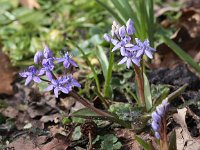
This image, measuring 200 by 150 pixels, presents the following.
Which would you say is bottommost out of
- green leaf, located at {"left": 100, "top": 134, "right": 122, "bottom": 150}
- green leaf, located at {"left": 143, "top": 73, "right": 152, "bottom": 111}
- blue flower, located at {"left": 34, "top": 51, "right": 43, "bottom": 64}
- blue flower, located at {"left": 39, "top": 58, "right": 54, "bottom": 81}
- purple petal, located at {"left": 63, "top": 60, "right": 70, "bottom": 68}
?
green leaf, located at {"left": 100, "top": 134, "right": 122, "bottom": 150}

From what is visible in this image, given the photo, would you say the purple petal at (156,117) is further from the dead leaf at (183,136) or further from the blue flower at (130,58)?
the dead leaf at (183,136)

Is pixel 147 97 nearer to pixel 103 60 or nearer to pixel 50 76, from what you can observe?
pixel 103 60

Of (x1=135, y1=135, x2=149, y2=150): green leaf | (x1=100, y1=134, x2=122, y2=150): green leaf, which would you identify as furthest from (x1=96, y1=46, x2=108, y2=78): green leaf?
(x1=135, y1=135, x2=149, y2=150): green leaf

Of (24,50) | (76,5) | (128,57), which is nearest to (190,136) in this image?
(128,57)

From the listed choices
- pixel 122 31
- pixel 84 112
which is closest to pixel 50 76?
pixel 84 112

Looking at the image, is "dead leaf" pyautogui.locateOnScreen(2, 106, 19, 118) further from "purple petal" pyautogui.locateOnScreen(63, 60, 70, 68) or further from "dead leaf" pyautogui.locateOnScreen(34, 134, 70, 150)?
"purple petal" pyautogui.locateOnScreen(63, 60, 70, 68)

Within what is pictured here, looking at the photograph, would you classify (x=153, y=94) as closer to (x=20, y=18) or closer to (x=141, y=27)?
(x=141, y=27)

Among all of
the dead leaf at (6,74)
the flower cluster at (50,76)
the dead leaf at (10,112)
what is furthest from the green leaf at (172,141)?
the dead leaf at (6,74)
